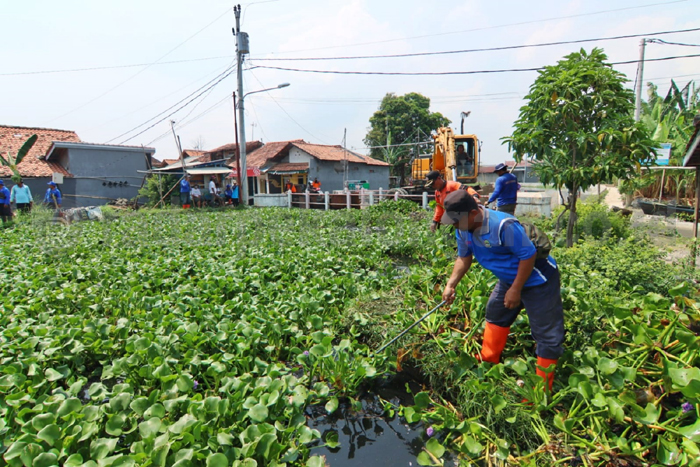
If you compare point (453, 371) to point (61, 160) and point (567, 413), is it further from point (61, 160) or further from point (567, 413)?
point (61, 160)

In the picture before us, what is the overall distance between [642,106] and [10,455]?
22012 millimetres

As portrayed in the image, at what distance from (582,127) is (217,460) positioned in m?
6.85

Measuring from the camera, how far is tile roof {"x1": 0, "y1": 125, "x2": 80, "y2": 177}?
63.3 ft

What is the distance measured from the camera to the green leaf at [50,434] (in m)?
2.32

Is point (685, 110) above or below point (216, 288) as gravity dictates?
above

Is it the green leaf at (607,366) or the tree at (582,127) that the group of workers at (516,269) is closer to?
the green leaf at (607,366)

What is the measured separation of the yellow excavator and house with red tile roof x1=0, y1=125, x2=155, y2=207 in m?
15.7

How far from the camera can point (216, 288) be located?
16.5 ft

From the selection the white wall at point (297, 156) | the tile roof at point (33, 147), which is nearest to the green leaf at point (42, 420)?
the tile roof at point (33, 147)

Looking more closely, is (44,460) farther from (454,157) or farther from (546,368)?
(454,157)

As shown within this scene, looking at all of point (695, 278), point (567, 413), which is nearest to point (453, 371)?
point (567, 413)

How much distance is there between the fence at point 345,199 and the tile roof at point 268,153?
32.6ft

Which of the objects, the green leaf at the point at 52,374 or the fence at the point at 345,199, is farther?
the fence at the point at 345,199

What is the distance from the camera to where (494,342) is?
320 centimetres
